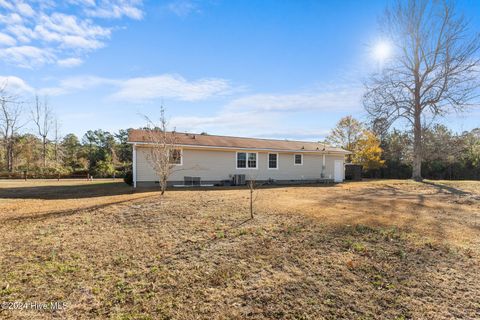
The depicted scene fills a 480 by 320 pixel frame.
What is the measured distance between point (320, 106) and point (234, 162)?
10.9m

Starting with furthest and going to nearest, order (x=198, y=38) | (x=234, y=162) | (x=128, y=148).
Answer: (x=128, y=148) → (x=234, y=162) → (x=198, y=38)

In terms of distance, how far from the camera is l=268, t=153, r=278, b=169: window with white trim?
1802 cm

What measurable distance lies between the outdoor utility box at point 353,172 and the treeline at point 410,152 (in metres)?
3.60

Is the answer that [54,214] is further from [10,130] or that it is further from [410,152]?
[10,130]

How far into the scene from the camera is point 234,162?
16.7 meters

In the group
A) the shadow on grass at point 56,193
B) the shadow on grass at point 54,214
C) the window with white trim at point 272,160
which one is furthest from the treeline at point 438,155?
the shadow on grass at point 54,214

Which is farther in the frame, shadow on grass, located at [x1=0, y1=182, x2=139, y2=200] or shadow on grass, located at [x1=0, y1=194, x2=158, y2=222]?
shadow on grass, located at [x1=0, y1=182, x2=139, y2=200]

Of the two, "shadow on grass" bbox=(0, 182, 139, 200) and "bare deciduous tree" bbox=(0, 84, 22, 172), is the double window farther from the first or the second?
"bare deciduous tree" bbox=(0, 84, 22, 172)

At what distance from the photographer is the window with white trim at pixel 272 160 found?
59.1ft

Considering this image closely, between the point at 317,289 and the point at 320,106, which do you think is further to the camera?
the point at 320,106

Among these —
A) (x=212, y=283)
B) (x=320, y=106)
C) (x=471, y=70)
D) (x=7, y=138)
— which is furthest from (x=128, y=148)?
(x=471, y=70)

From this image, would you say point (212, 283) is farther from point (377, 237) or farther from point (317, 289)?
point (377, 237)

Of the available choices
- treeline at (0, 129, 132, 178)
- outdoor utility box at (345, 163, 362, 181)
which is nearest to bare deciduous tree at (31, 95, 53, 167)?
treeline at (0, 129, 132, 178)

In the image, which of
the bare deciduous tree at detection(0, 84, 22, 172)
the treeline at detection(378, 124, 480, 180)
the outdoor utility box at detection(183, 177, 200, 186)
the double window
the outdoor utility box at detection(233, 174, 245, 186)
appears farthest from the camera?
the bare deciduous tree at detection(0, 84, 22, 172)
